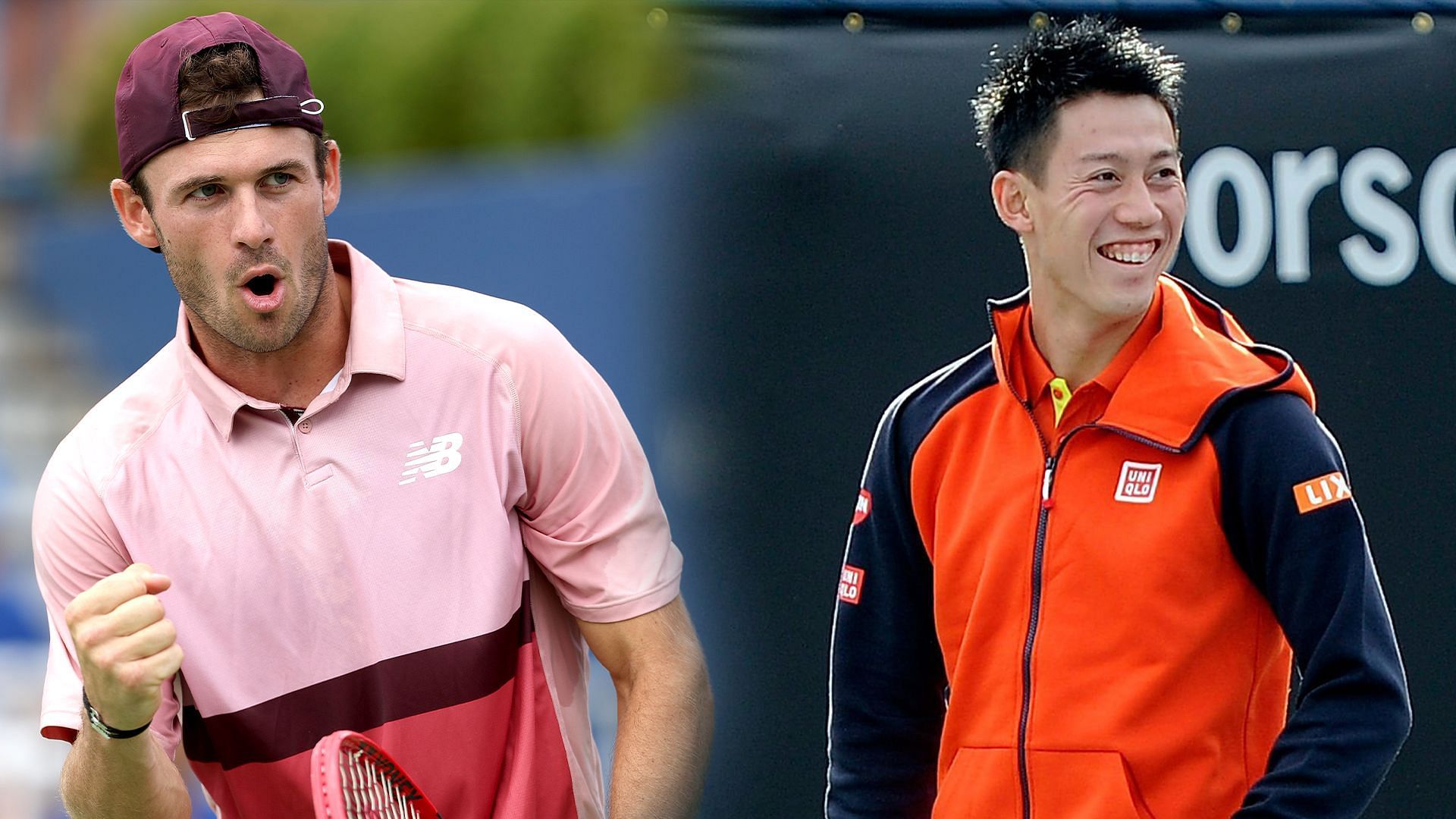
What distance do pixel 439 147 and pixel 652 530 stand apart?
14.5ft

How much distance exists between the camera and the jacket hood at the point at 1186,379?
2461 millimetres

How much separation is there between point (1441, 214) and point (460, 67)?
461cm

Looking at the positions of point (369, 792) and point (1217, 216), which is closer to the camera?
point (369, 792)

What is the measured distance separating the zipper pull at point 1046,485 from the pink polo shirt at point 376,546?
581 millimetres

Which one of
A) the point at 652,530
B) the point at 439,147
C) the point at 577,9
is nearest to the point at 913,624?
the point at 652,530

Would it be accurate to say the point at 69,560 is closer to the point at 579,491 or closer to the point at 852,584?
the point at 579,491

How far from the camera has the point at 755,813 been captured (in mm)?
3006

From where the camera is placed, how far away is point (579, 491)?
277cm

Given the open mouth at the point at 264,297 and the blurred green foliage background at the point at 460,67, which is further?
the blurred green foliage background at the point at 460,67

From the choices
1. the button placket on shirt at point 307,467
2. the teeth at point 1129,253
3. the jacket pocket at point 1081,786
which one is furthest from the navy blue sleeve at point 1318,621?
the button placket on shirt at point 307,467

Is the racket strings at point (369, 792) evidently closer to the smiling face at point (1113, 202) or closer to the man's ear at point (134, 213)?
the man's ear at point (134, 213)

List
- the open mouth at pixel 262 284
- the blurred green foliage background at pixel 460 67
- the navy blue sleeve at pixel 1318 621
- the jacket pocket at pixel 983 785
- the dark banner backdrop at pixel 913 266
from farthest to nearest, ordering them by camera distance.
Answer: the blurred green foliage background at pixel 460 67, the dark banner backdrop at pixel 913 266, the open mouth at pixel 262 284, the jacket pocket at pixel 983 785, the navy blue sleeve at pixel 1318 621

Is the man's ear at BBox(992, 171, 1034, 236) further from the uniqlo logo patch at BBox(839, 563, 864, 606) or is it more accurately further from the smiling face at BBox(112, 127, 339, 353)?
the smiling face at BBox(112, 127, 339, 353)

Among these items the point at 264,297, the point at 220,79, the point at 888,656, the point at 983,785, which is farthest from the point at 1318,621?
the point at 220,79
